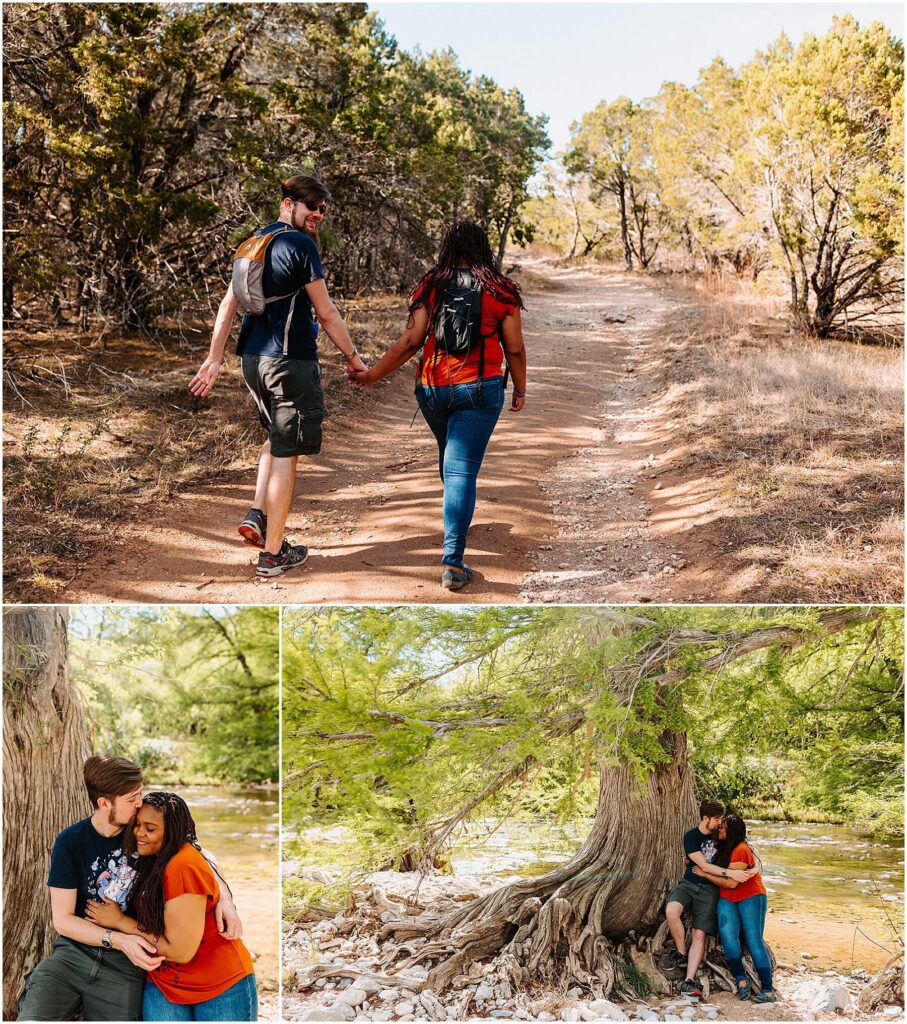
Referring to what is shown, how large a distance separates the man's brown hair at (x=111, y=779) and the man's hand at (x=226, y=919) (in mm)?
589

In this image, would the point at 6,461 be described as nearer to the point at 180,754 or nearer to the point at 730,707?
the point at 180,754

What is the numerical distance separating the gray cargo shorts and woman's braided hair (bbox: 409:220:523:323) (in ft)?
2.22

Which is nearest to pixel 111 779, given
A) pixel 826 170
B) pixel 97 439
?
pixel 97 439

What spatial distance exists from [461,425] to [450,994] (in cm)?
273

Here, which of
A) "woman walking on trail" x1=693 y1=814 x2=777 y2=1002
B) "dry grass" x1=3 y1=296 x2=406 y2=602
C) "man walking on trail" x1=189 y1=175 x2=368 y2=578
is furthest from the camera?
"dry grass" x1=3 y1=296 x2=406 y2=602

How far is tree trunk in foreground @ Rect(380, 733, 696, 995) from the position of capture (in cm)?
438

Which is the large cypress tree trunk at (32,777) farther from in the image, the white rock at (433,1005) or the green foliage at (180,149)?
the green foliage at (180,149)

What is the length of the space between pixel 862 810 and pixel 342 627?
9.27ft

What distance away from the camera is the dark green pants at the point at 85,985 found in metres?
3.79

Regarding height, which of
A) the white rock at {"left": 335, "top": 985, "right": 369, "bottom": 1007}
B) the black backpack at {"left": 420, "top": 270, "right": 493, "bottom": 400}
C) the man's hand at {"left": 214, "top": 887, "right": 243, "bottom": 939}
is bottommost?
the white rock at {"left": 335, "top": 985, "right": 369, "bottom": 1007}

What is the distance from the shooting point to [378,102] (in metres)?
12.2

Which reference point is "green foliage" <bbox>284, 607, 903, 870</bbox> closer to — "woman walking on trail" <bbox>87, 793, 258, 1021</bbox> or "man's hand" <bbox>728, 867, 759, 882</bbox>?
"man's hand" <bbox>728, 867, 759, 882</bbox>

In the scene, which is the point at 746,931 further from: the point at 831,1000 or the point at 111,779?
the point at 111,779

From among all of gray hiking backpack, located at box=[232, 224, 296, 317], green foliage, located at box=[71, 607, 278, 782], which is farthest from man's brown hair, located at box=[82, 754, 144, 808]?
gray hiking backpack, located at box=[232, 224, 296, 317]
